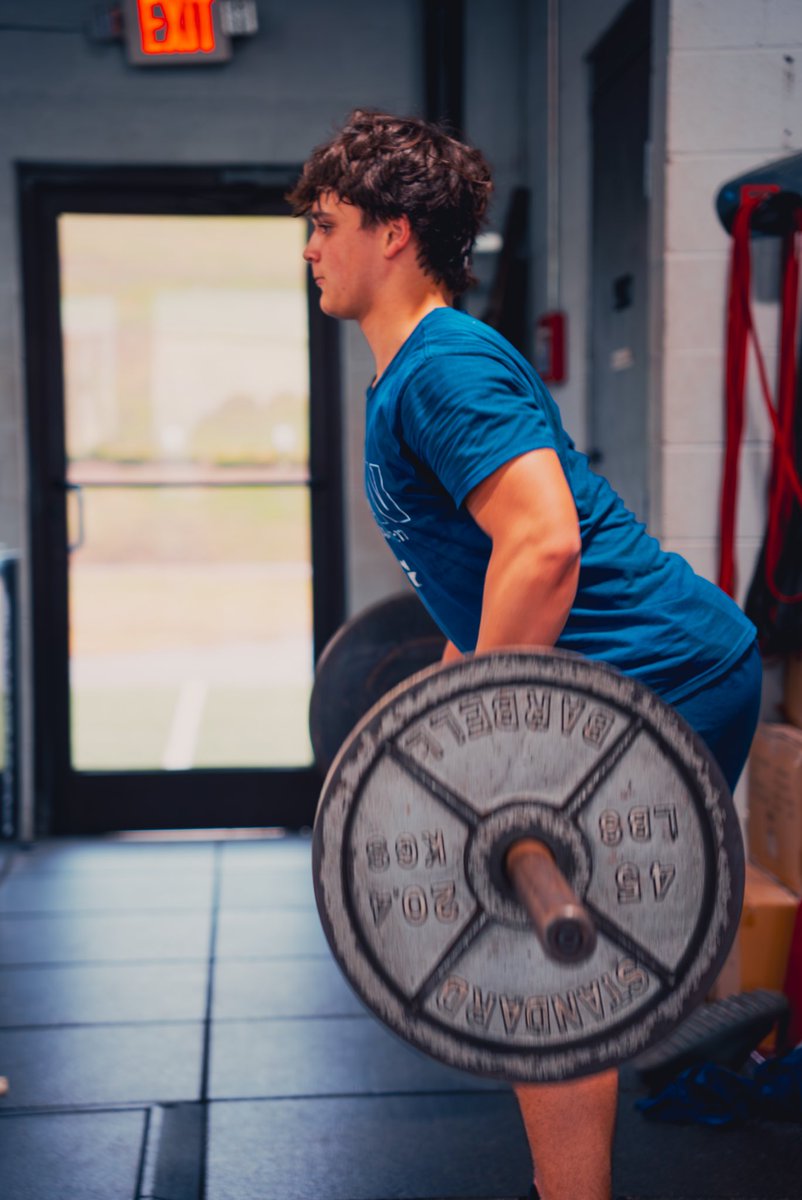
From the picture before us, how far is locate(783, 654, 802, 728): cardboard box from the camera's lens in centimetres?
246

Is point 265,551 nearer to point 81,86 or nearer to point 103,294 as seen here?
point 103,294

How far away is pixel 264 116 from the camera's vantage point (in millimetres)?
3779

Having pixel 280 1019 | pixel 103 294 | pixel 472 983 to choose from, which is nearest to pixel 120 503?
pixel 103 294

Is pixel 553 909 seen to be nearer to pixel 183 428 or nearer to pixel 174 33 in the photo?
pixel 183 428

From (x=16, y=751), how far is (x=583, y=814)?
9.61 feet

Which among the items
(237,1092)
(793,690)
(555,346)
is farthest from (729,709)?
(555,346)

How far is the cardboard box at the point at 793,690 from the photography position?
2455 millimetres

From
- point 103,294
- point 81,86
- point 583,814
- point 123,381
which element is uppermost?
point 81,86

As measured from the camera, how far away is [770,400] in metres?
2.33

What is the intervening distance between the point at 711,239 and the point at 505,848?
1707mm

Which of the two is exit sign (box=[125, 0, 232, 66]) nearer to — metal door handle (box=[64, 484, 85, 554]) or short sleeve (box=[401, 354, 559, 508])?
metal door handle (box=[64, 484, 85, 554])

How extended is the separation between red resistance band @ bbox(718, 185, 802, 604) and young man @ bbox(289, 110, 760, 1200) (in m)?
0.99

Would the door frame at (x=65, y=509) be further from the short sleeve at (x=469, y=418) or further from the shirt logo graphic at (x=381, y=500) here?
the short sleeve at (x=469, y=418)

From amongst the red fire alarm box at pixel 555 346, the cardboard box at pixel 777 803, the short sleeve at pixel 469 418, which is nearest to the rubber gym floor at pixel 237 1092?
the cardboard box at pixel 777 803
